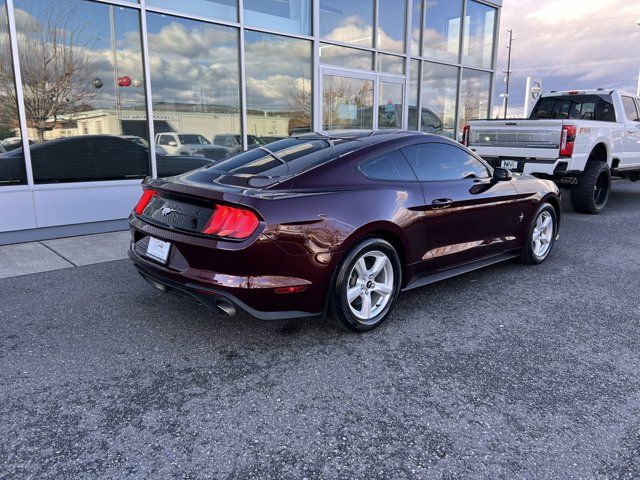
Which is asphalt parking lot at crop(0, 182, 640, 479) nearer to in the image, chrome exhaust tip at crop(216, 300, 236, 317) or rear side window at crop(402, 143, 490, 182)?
chrome exhaust tip at crop(216, 300, 236, 317)

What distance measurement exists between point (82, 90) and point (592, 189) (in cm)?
797

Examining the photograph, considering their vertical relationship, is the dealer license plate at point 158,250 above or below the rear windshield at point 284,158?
below

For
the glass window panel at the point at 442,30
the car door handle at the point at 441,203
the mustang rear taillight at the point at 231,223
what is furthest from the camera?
the glass window panel at the point at 442,30

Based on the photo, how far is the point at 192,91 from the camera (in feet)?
25.0

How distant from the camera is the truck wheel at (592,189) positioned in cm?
805

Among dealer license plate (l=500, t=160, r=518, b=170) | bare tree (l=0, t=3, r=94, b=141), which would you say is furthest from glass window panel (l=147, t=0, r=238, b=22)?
dealer license plate (l=500, t=160, r=518, b=170)

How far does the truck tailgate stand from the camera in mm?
7457

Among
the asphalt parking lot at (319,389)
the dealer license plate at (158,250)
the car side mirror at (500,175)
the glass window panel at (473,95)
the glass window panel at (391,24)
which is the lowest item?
the asphalt parking lot at (319,389)

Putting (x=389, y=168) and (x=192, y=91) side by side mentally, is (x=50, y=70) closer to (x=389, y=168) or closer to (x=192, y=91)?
(x=192, y=91)

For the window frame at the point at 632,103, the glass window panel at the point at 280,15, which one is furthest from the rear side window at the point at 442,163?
the window frame at the point at 632,103

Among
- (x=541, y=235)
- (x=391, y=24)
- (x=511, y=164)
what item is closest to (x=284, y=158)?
(x=541, y=235)

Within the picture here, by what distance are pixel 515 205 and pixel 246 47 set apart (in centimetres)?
542

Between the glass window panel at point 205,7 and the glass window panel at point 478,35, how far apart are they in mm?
6582

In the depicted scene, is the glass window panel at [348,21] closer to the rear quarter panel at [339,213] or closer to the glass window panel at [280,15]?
the glass window panel at [280,15]
